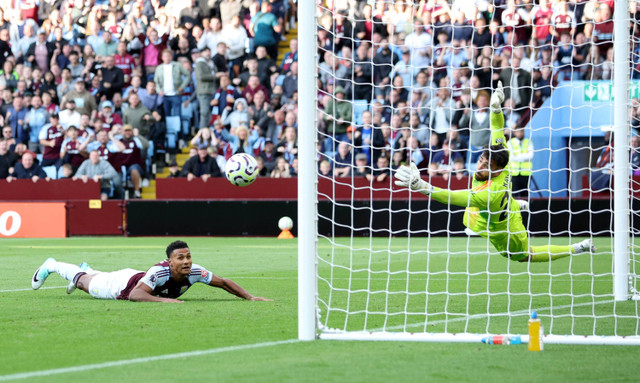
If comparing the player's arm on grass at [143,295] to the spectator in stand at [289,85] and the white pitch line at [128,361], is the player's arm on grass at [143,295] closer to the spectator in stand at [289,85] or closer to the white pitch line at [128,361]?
the white pitch line at [128,361]

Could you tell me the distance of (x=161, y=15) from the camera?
87.6 ft

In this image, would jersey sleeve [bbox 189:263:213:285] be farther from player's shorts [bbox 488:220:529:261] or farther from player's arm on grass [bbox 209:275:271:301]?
player's shorts [bbox 488:220:529:261]

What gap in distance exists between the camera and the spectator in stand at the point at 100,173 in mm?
23797

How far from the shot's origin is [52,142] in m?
24.8

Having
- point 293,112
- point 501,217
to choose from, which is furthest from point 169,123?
point 501,217

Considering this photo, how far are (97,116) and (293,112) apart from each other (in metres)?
5.02

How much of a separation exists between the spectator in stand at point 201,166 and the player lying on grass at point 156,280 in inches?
506

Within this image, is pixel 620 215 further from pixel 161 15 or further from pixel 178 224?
pixel 161 15

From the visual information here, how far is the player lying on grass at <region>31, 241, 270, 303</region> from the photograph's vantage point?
9508mm

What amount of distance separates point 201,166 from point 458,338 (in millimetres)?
16819

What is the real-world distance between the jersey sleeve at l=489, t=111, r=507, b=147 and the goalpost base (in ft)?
11.5

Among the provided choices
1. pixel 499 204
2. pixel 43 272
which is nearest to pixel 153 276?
pixel 43 272

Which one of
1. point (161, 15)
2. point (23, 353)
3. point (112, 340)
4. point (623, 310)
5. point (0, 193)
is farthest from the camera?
point (161, 15)

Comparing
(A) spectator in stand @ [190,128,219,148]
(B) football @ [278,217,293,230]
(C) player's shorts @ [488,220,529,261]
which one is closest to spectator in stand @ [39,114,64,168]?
(A) spectator in stand @ [190,128,219,148]
